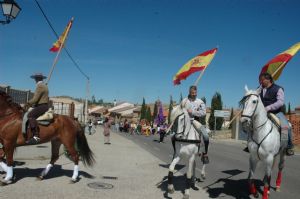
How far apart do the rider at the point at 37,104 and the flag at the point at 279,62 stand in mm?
5952

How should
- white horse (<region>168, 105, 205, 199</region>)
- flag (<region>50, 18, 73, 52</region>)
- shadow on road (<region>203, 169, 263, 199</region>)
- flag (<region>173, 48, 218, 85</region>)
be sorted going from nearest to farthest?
white horse (<region>168, 105, 205, 199</region>) < shadow on road (<region>203, 169, 263, 199</region>) < flag (<region>173, 48, 218, 85</region>) < flag (<region>50, 18, 73, 52</region>)

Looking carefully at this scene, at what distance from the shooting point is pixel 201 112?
841cm

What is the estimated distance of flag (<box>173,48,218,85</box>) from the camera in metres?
10.8

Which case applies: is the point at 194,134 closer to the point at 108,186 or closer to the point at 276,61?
the point at 108,186

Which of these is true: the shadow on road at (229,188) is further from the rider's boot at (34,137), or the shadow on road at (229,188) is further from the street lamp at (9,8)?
the street lamp at (9,8)

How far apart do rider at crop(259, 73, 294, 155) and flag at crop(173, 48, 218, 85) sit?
7.98 ft

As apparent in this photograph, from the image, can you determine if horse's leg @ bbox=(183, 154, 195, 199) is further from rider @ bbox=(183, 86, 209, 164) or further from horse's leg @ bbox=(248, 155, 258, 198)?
horse's leg @ bbox=(248, 155, 258, 198)

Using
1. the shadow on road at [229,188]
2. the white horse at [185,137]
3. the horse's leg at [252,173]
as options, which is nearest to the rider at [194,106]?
the white horse at [185,137]

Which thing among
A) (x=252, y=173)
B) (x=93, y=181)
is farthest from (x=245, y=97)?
(x=93, y=181)

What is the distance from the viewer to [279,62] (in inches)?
373

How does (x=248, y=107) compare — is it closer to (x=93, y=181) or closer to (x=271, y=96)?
Result: (x=271, y=96)

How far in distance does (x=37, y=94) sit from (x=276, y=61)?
20.7 feet

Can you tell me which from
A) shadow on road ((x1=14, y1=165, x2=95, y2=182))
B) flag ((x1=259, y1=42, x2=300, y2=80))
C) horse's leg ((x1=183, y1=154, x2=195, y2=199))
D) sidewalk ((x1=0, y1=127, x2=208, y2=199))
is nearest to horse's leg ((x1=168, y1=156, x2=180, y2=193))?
sidewalk ((x1=0, y1=127, x2=208, y2=199))

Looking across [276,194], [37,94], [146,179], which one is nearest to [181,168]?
[146,179]
